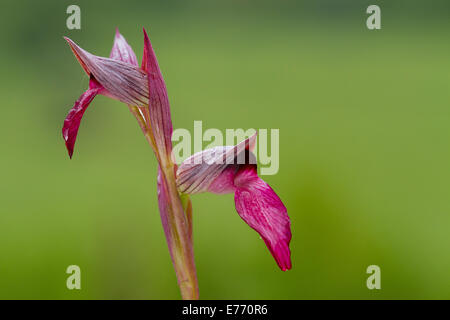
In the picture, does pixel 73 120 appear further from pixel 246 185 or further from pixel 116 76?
pixel 246 185

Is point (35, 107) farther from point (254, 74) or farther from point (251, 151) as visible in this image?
point (251, 151)

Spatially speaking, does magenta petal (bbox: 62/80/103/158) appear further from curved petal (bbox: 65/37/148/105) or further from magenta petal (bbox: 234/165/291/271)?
magenta petal (bbox: 234/165/291/271)

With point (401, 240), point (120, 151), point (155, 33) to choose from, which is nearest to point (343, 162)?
point (401, 240)

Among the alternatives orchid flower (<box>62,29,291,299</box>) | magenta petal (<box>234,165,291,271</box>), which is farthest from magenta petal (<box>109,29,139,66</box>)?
magenta petal (<box>234,165,291,271</box>)

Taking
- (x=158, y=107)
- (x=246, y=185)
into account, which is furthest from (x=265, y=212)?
(x=158, y=107)

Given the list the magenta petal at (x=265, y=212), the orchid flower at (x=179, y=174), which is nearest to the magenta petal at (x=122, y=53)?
the orchid flower at (x=179, y=174)

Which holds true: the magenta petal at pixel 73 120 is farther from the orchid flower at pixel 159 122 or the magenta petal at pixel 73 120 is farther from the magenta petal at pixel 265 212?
the magenta petal at pixel 265 212

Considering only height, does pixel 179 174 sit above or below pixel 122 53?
below
